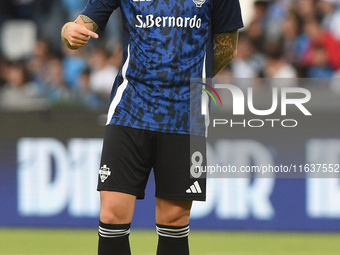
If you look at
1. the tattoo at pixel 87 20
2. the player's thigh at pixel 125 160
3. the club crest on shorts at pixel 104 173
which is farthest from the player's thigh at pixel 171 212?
the tattoo at pixel 87 20

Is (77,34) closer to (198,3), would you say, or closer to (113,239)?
(198,3)

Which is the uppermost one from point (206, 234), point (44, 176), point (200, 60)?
point (200, 60)

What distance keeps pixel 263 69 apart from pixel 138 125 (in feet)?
13.7

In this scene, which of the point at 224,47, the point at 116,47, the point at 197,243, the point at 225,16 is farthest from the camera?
the point at 116,47

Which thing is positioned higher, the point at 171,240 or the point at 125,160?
the point at 125,160

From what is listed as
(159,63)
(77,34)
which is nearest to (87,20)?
(77,34)

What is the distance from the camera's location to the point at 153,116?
3.49m

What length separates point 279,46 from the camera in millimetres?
7609

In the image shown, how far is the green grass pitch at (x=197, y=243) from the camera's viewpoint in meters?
5.35

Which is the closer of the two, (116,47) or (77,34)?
(77,34)

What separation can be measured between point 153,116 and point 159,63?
0.88 feet

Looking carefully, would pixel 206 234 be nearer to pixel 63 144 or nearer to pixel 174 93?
pixel 63 144

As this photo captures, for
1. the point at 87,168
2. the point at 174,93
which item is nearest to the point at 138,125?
the point at 174,93

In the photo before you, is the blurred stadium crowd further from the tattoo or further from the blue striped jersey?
the blue striped jersey
